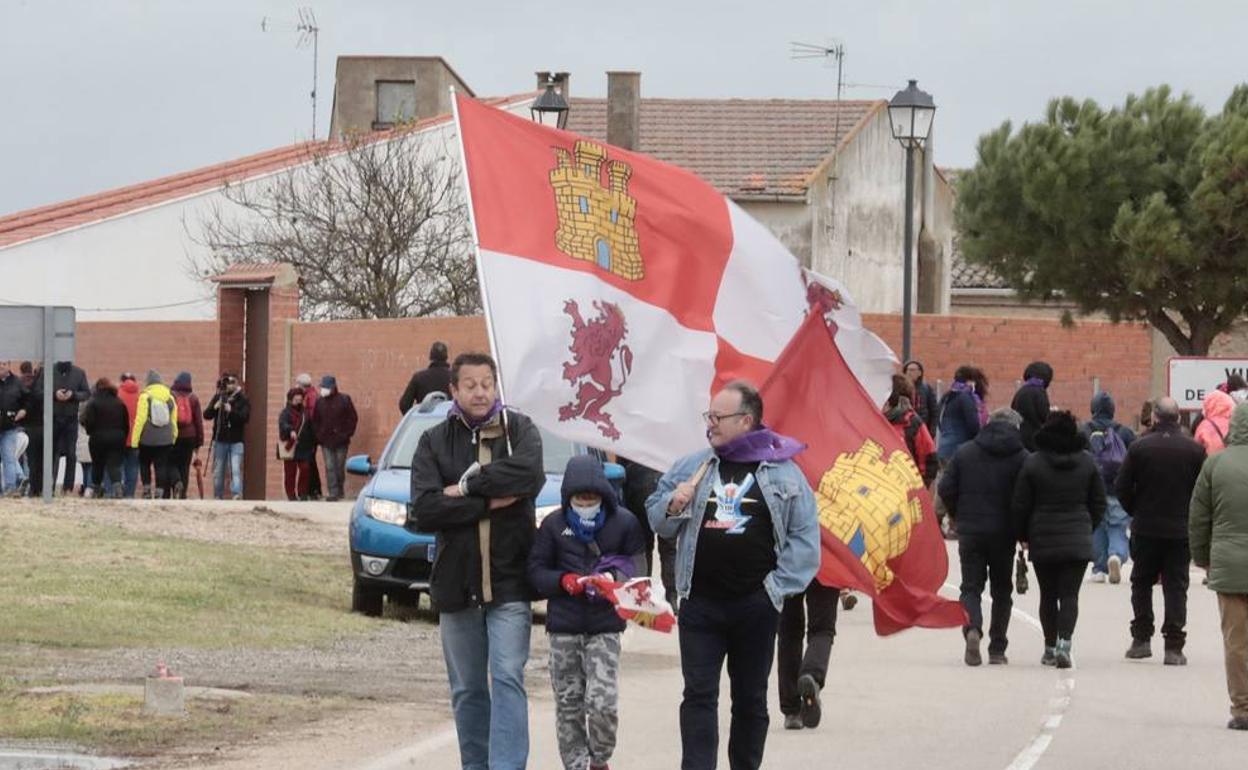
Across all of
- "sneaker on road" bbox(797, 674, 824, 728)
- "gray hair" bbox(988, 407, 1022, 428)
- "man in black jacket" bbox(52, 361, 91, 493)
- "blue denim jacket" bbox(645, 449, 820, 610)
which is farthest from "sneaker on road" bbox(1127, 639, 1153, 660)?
"man in black jacket" bbox(52, 361, 91, 493)

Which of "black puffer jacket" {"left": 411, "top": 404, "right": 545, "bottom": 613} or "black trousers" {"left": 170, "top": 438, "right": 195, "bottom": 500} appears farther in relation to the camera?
"black trousers" {"left": 170, "top": 438, "right": 195, "bottom": 500}

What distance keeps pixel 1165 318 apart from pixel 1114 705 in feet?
107

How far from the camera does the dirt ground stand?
455 inches

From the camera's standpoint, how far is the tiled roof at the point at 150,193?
2018 inches

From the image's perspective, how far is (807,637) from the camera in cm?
1277

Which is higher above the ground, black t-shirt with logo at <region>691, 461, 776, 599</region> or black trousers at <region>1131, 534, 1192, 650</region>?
black t-shirt with logo at <region>691, 461, 776, 599</region>

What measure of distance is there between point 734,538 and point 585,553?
65 cm

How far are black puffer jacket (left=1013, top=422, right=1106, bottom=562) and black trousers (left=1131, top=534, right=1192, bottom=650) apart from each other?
0.67 m

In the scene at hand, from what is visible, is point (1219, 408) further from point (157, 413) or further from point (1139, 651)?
point (157, 413)

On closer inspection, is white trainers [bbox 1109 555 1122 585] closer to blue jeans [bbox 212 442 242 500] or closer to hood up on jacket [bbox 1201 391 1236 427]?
hood up on jacket [bbox 1201 391 1236 427]

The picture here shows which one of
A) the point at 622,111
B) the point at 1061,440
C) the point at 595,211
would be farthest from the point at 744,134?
the point at 595,211

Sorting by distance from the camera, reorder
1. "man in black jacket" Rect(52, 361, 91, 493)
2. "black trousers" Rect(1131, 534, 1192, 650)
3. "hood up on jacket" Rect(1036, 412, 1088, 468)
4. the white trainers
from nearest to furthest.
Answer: "hood up on jacket" Rect(1036, 412, 1088, 468), "black trousers" Rect(1131, 534, 1192, 650), the white trainers, "man in black jacket" Rect(52, 361, 91, 493)

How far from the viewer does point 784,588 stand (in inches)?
388

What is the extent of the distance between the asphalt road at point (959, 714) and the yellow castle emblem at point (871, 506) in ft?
3.21
